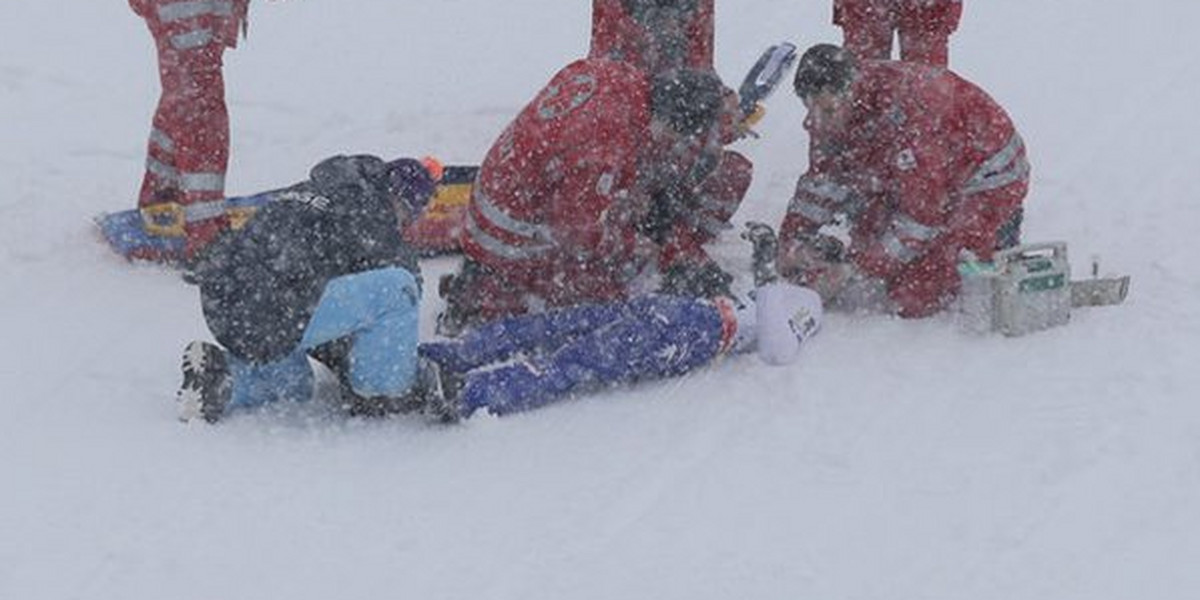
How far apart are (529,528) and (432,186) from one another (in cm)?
138

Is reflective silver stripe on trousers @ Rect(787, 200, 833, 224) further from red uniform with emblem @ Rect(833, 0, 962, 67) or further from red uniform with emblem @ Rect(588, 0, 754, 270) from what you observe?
red uniform with emblem @ Rect(833, 0, 962, 67)

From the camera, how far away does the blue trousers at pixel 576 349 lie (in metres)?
5.34

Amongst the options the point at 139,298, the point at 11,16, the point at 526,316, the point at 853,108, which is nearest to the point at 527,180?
the point at 526,316

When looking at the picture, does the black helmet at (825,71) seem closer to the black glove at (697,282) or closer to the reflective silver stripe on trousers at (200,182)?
the black glove at (697,282)

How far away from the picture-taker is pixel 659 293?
6102 millimetres

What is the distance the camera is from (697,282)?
6176 millimetres

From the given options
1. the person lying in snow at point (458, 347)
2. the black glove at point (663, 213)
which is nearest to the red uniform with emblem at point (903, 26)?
the black glove at point (663, 213)

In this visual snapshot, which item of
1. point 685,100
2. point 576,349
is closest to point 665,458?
point 576,349

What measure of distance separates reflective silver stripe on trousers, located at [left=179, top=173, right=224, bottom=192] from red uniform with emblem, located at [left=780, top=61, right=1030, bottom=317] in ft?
7.62

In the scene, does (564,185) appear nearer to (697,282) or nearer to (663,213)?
(697,282)

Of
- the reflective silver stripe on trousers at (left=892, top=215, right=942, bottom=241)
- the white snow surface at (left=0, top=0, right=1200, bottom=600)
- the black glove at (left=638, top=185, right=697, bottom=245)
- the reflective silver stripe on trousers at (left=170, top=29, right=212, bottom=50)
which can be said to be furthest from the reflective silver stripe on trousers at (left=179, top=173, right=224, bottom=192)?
the reflective silver stripe on trousers at (left=892, top=215, right=942, bottom=241)

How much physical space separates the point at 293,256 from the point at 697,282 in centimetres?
173

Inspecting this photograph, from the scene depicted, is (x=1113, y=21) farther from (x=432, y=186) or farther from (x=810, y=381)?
(x=432, y=186)

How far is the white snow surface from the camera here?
4336 mm
